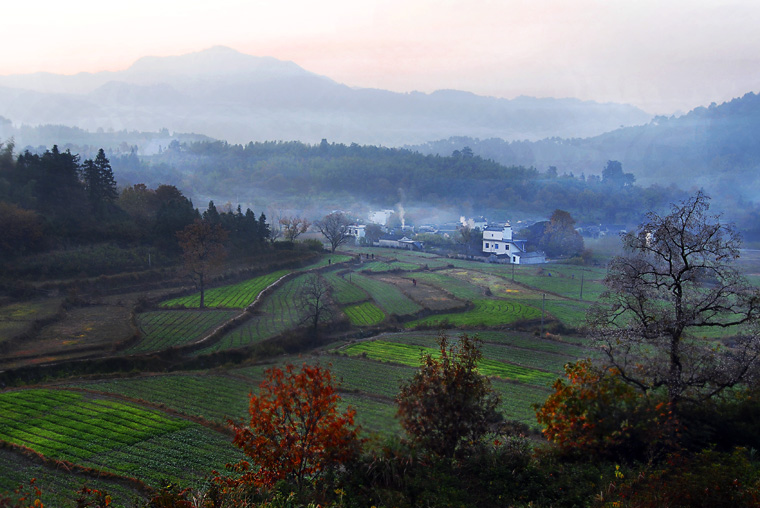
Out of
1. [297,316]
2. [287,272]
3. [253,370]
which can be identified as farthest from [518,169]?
[253,370]

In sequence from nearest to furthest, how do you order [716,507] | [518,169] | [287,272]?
[716,507] → [287,272] → [518,169]

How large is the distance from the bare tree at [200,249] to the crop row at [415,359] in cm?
1165

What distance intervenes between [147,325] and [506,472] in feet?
65.6

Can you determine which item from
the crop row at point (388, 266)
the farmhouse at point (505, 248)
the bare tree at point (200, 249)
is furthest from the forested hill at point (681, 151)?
the bare tree at point (200, 249)

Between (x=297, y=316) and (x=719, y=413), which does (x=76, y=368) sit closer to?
(x=297, y=316)

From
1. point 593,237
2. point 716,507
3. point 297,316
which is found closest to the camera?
point 716,507

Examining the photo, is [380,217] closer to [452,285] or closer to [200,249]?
[452,285]

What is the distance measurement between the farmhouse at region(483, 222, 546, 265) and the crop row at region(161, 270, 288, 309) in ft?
78.8

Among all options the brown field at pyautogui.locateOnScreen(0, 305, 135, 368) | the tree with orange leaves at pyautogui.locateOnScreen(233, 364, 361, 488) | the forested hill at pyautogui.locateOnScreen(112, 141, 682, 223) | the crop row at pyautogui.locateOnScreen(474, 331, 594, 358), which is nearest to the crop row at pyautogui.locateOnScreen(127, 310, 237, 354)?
the brown field at pyautogui.locateOnScreen(0, 305, 135, 368)

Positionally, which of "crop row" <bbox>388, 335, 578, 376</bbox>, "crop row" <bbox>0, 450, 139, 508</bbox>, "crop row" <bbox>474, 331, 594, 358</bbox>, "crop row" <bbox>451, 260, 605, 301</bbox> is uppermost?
"crop row" <bbox>451, 260, 605, 301</bbox>

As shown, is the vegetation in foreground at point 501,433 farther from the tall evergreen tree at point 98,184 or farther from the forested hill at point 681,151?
the forested hill at point 681,151

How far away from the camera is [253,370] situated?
1847 cm

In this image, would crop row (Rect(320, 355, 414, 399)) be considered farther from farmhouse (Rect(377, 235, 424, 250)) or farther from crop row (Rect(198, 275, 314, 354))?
farmhouse (Rect(377, 235, 424, 250))

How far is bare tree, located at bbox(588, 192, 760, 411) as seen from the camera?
29.1ft
